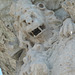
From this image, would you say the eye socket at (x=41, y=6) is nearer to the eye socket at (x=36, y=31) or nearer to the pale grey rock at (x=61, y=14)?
the pale grey rock at (x=61, y=14)

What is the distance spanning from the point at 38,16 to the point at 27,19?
0.19 m

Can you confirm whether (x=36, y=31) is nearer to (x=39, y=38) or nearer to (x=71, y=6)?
(x=39, y=38)

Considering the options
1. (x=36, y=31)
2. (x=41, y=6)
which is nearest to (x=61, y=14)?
(x=41, y=6)

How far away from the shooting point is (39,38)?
5.04 meters

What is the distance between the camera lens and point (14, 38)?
5.72 metres

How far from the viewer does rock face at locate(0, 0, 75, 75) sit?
167 inches

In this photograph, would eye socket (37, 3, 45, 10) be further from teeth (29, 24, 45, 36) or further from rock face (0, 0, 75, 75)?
teeth (29, 24, 45, 36)

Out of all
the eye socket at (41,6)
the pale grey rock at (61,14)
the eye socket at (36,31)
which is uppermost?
the eye socket at (41,6)

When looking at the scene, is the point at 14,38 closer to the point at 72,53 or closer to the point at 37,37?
the point at 37,37

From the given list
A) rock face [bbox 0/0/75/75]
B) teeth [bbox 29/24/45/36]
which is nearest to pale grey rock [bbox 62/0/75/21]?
rock face [bbox 0/0/75/75]

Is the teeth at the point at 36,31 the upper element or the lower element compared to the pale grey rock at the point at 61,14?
upper

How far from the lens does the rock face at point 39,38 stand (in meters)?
4.24

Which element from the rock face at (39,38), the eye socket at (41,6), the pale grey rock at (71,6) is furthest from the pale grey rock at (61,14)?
the pale grey rock at (71,6)

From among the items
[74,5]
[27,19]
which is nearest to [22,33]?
[27,19]
